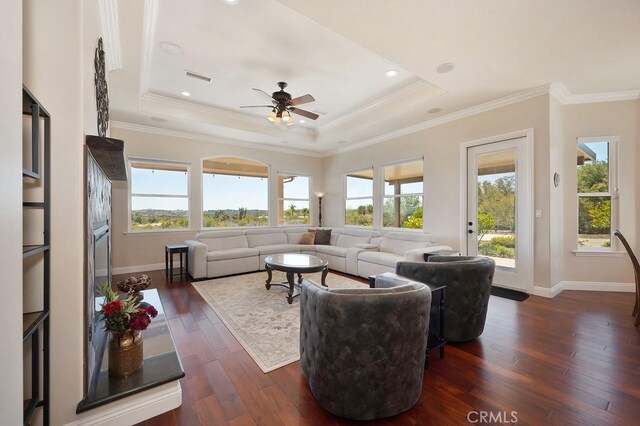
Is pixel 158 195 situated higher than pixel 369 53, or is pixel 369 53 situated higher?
pixel 369 53

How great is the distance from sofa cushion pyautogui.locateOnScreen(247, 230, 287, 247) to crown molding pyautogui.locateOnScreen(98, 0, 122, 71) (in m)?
3.66

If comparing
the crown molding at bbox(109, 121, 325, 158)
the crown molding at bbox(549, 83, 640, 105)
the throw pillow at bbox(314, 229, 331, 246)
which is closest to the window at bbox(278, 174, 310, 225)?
the crown molding at bbox(109, 121, 325, 158)

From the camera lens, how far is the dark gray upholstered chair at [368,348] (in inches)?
60.8

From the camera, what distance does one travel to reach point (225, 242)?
17.8 feet

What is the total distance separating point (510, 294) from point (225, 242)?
4.88 metres

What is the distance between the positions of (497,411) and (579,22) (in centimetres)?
334

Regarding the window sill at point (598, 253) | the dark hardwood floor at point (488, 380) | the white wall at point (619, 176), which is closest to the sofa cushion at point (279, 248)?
the dark hardwood floor at point (488, 380)

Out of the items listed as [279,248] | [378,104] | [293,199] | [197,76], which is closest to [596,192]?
[378,104]

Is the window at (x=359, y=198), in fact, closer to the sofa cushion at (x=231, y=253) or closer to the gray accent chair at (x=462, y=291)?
the sofa cushion at (x=231, y=253)

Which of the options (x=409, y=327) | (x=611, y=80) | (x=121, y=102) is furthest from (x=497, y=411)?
(x=121, y=102)

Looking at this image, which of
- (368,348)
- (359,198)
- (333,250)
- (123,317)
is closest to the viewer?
(368,348)

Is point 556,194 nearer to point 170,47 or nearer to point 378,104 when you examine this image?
point 378,104

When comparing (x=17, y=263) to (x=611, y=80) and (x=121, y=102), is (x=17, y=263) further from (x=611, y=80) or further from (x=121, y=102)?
(x=611, y=80)

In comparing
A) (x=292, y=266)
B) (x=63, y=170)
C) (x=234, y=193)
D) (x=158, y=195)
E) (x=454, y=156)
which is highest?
(x=454, y=156)
